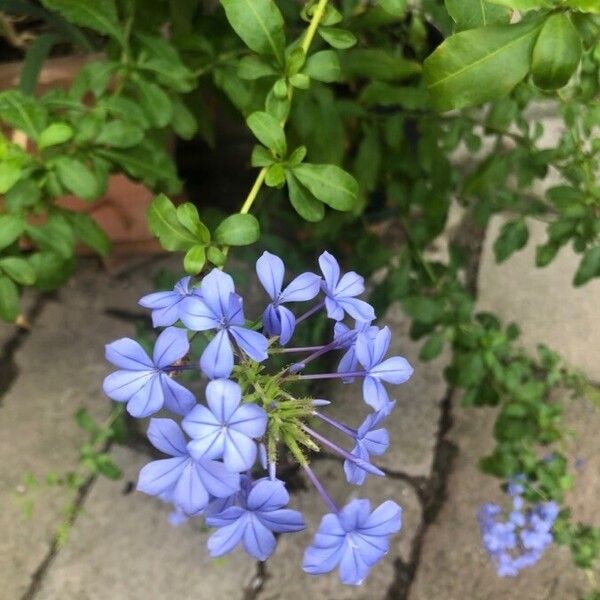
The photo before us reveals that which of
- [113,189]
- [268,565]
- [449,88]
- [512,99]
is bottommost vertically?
[268,565]

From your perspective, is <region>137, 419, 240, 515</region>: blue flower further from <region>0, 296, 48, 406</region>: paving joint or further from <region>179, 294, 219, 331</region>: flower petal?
<region>0, 296, 48, 406</region>: paving joint

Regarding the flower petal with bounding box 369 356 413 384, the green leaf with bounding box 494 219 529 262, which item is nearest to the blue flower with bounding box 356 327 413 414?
the flower petal with bounding box 369 356 413 384

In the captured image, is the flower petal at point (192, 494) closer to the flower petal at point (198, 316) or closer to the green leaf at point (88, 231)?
the flower petal at point (198, 316)

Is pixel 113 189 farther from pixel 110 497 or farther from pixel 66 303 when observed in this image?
pixel 110 497

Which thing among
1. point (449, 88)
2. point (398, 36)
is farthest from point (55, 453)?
point (449, 88)

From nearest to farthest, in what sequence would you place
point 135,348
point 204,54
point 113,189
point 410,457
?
point 135,348
point 204,54
point 410,457
point 113,189

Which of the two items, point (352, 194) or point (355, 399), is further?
point (355, 399)

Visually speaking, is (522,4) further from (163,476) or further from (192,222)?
(163,476)
